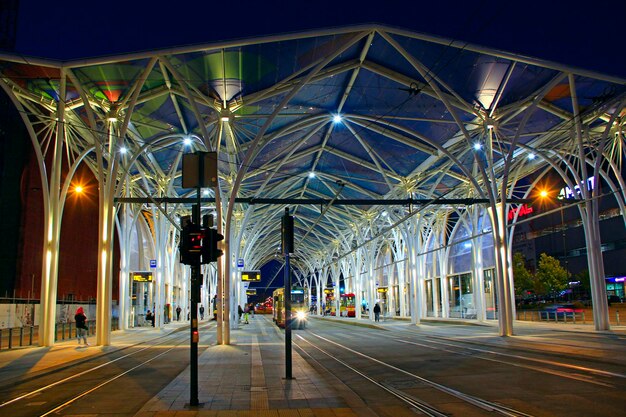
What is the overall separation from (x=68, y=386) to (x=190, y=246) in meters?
5.92

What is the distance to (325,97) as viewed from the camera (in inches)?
1226

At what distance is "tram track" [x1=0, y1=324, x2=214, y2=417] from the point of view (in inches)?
394

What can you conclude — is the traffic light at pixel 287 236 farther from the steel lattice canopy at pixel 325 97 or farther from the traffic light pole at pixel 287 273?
the steel lattice canopy at pixel 325 97

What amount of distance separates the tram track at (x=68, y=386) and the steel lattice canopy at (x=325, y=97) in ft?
31.1

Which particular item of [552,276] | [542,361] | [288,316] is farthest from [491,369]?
[552,276]

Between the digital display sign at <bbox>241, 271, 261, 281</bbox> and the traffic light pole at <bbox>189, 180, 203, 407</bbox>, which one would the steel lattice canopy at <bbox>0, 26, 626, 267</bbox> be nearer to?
the digital display sign at <bbox>241, 271, 261, 281</bbox>

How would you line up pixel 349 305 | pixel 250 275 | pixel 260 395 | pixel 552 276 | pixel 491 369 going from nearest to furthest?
pixel 260 395
pixel 491 369
pixel 250 275
pixel 552 276
pixel 349 305

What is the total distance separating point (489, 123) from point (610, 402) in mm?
21722

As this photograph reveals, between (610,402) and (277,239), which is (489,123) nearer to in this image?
(610,402)

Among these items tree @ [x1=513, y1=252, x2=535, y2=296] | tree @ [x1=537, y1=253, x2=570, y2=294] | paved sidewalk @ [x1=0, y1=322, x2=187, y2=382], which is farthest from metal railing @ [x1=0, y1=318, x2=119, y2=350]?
tree @ [x1=537, y1=253, x2=570, y2=294]

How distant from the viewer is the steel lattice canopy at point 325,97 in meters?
23.3

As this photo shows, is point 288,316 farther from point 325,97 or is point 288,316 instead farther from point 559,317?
point 559,317

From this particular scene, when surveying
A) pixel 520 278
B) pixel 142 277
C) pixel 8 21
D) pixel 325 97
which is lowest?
pixel 520 278

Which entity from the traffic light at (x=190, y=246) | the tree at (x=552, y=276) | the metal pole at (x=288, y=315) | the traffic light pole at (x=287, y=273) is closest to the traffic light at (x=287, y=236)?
the traffic light pole at (x=287, y=273)
